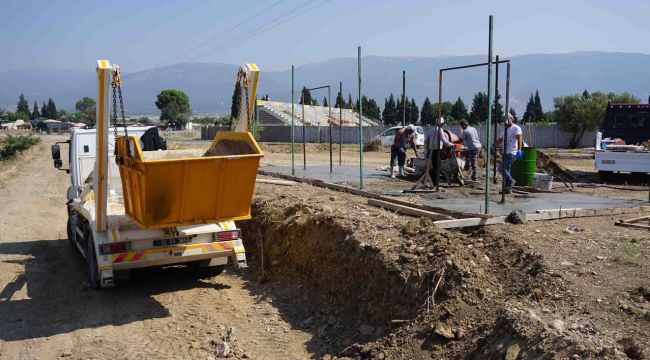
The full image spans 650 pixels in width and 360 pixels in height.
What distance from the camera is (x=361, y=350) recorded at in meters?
6.15

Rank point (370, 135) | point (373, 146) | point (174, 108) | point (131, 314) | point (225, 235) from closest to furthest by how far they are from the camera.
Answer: point (131, 314) < point (225, 235) < point (373, 146) < point (370, 135) < point (174, 108)

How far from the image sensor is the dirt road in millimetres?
6711

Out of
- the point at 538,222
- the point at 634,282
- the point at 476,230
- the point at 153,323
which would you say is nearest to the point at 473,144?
the point at 538,222

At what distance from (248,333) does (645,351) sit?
14.4 ft

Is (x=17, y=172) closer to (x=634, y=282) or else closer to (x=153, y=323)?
(x=153, y=323)

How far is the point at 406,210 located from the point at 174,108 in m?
88.2

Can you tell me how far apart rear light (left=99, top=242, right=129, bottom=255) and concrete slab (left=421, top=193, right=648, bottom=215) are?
4.99 m

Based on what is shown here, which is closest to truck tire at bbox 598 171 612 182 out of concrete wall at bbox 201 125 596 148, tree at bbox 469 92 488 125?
concrete wall at bbox 201 125 596 148

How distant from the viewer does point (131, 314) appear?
7.81m

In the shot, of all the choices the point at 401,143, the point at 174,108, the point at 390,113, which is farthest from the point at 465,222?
the point at 174,108

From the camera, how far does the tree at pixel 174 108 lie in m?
89.7

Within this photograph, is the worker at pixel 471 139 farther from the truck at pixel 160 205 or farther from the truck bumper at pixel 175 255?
the truck bumper at pixel 175 255

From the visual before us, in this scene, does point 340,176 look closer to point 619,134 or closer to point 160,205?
point 160,205

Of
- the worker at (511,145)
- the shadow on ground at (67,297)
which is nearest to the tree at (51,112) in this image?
the shadow on ground at (67,297)
